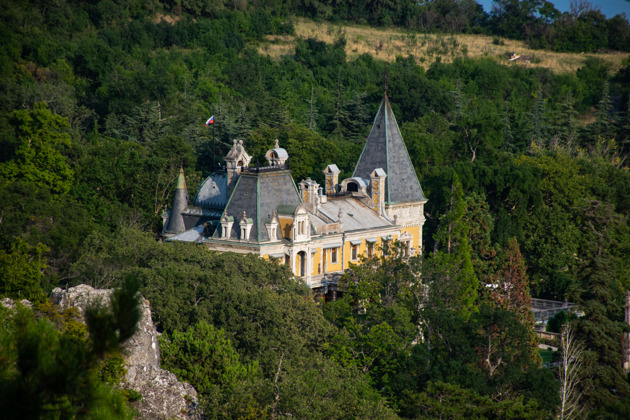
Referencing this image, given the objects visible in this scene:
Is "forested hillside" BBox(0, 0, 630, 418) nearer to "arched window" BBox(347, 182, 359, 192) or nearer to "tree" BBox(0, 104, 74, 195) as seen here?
"tree" BBox(0, 104, 74, 195)

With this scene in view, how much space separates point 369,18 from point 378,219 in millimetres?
71679

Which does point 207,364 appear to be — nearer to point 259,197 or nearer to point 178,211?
point 259,197

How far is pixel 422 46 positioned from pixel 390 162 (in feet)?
200

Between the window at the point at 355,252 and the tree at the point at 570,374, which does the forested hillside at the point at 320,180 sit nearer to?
the tree at the point at 570,374

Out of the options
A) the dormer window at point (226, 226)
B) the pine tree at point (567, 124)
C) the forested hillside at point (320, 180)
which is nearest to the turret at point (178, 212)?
the forested hillside at point (320, 180)

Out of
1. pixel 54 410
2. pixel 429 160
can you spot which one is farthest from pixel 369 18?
pixel 54 410

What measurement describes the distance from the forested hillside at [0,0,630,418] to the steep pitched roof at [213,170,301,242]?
15.6 ft

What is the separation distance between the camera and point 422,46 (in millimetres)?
124750

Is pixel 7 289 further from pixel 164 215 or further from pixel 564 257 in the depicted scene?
pixel 564 257

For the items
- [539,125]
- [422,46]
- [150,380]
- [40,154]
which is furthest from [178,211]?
[422,46]

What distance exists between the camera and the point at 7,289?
43219 millimetres

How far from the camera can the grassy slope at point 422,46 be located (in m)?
119

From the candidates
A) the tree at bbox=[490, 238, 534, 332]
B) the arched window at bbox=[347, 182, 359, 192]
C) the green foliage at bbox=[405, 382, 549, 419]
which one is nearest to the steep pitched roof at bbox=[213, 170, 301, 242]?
the arched window at bbox=[347, 182, 359, 192]

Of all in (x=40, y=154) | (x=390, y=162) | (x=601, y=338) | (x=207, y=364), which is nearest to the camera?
(x=207, y=364)
